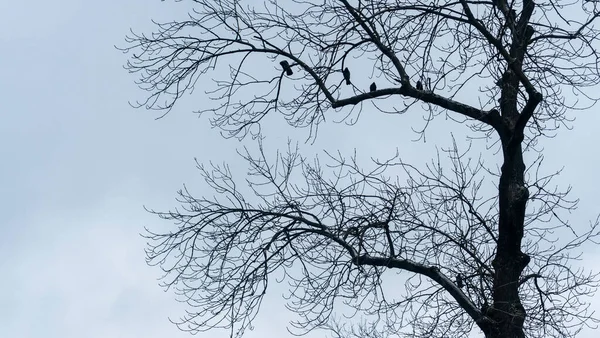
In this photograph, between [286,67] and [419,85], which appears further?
[286,67]

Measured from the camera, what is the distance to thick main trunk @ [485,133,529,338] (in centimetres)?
816

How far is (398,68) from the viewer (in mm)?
8539

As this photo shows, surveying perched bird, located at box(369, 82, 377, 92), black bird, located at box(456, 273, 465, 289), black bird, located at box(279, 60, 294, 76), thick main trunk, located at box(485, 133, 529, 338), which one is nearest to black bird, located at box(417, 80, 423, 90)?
perched bird, located at box(369, 82, 377, 92)

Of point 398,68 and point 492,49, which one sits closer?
point 492,49

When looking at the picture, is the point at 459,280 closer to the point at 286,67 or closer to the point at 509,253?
the point at 509,253

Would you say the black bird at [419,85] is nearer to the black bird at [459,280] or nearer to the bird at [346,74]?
the bird at [346,74]

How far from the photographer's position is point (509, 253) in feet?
27.5

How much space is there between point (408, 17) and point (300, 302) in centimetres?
271

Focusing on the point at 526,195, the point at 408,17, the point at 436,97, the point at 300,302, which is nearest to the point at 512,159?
the point at 526,195

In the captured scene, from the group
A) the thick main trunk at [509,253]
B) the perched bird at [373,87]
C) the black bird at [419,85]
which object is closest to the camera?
the thick main trunk at [509,253]

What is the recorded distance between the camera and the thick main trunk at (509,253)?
8156 millimetres

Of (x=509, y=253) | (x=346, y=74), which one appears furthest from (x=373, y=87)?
(x=509, y=253)

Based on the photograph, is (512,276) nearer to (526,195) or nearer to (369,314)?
(526,195)

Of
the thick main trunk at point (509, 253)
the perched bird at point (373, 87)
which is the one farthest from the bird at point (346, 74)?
the thick main trunk at point (509, 253)
